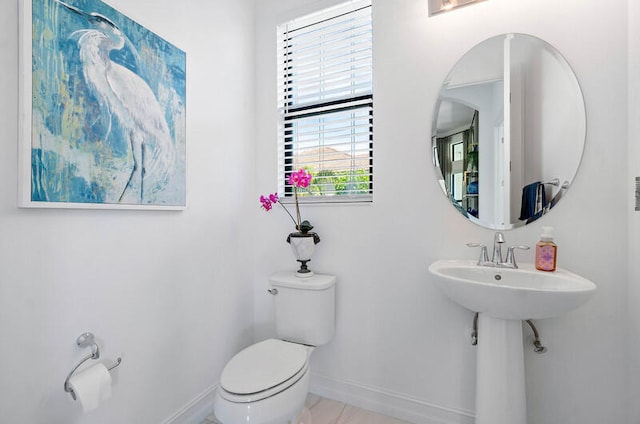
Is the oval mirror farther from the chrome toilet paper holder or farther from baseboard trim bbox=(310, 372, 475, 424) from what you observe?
the chrome toilet paper holder

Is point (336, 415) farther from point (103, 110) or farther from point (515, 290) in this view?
point (103, 110)

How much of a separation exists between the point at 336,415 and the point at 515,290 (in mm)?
1175

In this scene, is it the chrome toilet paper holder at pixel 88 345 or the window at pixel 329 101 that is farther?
the window at pixel 329 101

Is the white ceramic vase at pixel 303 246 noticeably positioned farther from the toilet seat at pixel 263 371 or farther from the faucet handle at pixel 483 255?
the faucet handle at pixel 483 255

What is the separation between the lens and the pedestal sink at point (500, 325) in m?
1.08

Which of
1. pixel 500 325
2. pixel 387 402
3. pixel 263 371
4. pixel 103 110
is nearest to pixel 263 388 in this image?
pixel 263 371

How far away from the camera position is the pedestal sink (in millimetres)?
1077

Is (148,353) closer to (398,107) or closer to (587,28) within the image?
(398,107)

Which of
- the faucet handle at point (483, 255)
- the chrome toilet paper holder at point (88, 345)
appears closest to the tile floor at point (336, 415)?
the chrome toilet paper holder at point (88, 345)

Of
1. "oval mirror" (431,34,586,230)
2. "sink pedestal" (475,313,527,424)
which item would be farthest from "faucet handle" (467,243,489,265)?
"sink pedestal" (475,313,527,424)

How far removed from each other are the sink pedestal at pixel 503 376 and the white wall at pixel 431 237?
0.77 ft

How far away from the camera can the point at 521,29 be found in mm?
1342

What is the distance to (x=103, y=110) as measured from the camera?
110 cm

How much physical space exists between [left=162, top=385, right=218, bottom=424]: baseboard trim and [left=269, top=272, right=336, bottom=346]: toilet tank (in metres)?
0.49
